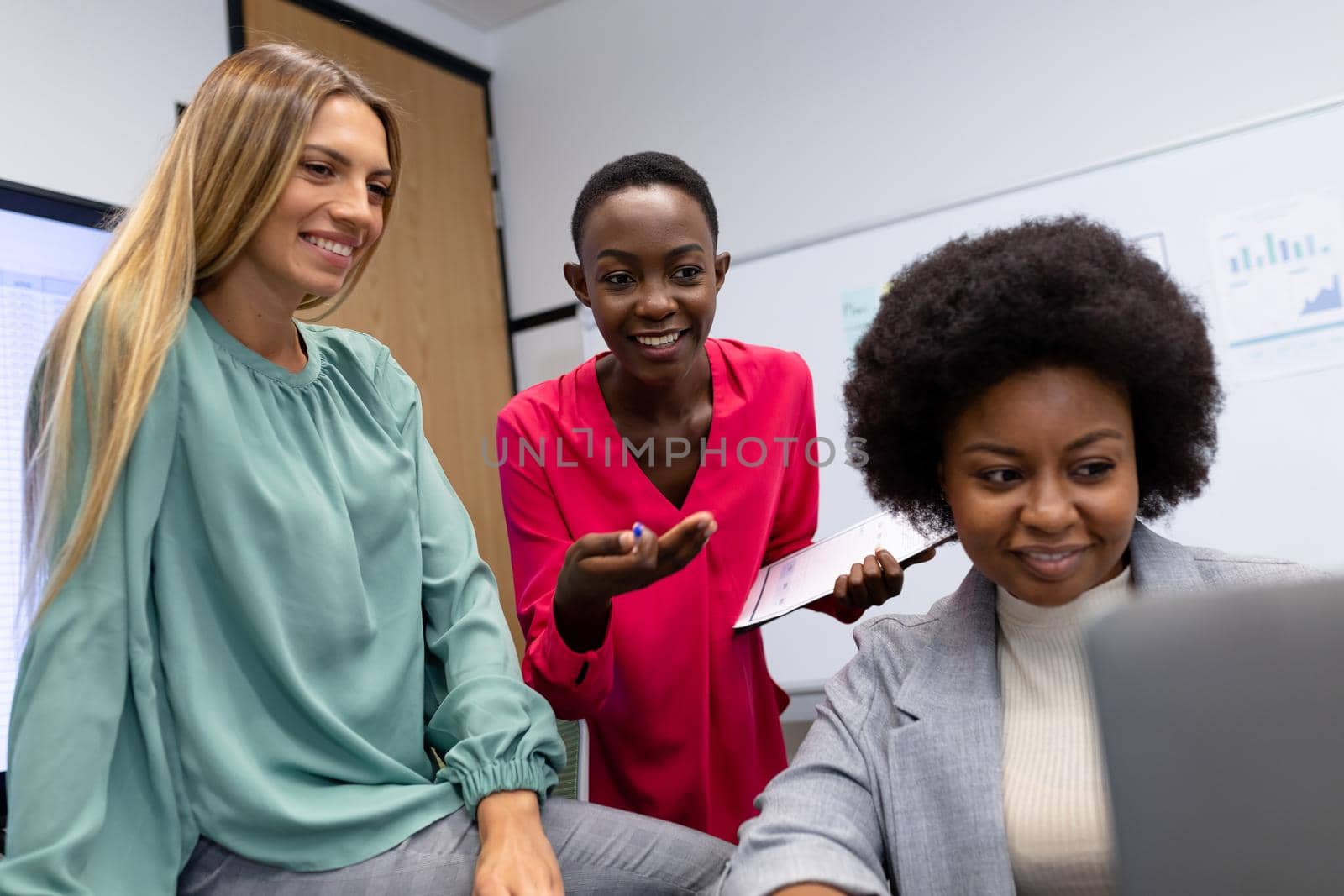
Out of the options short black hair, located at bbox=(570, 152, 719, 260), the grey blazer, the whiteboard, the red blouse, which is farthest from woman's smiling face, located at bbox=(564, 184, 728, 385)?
the whiteboard

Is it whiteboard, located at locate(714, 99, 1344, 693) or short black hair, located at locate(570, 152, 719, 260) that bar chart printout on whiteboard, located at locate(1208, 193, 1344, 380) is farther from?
short black hair, located at locate(570, 152, 719, 260)

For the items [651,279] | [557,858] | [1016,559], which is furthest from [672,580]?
[1016,559]

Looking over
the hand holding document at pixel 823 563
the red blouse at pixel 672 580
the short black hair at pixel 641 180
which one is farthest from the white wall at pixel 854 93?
the hand holding document at pixel 823 563

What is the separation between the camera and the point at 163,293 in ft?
3.54

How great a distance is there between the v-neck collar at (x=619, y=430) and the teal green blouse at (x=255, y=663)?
415 mm

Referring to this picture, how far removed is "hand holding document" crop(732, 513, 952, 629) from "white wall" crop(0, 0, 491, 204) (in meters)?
1.68

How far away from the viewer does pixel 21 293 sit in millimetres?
1558

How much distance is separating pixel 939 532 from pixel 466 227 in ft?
8.44

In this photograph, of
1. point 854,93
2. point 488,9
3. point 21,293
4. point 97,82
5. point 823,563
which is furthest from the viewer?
point 488,9

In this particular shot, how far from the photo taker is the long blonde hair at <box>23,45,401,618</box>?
1.00 m

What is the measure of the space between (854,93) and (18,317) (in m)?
2.21

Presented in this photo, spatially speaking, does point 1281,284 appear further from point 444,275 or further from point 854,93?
point 444,275

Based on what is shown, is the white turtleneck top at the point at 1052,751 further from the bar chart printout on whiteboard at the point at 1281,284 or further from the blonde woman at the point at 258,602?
the bar chart printout on whiteboard at the point at 1281,284

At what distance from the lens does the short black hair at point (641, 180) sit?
164cm
